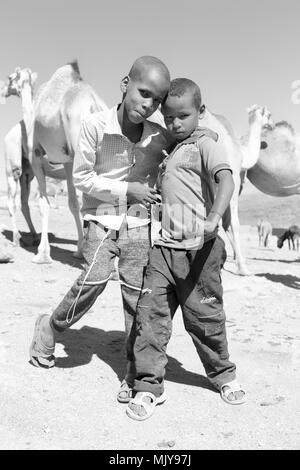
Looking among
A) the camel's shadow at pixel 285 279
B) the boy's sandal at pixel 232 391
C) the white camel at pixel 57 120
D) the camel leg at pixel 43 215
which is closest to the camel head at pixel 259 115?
the camel's shadow at pixel 285 279

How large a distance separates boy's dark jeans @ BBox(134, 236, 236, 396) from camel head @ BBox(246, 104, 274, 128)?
6818 mm

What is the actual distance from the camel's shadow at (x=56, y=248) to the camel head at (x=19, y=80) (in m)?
2.58

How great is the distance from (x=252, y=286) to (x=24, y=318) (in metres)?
3.25

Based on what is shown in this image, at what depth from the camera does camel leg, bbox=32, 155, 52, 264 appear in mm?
7797

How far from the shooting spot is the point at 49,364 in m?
3.49

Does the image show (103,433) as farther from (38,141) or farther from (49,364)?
(38,141)

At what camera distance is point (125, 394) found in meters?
3.14

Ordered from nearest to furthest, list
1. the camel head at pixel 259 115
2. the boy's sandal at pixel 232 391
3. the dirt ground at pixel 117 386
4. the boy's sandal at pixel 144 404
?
the dirt ground at pixel 117 386 → the boy's sandal at pixel 144 404 → the boy's sandal at pixel 232 391 → the camel head at pixel 259 115

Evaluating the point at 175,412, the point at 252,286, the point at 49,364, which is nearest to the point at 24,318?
the point at 49,364

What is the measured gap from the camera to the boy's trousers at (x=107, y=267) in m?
3.15

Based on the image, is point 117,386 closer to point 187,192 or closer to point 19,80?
point 187,192

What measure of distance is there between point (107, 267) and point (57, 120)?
15.8 feet

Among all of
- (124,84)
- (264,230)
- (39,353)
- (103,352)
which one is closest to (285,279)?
(103,352)

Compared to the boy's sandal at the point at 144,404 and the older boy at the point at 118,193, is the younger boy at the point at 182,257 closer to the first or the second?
the boy's sandal at the point at 144,404
